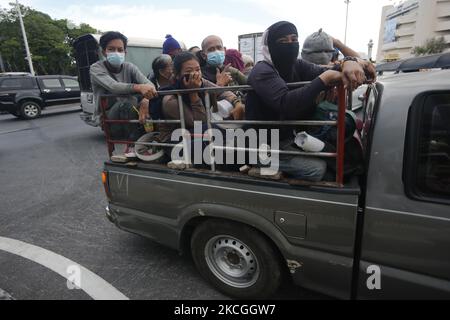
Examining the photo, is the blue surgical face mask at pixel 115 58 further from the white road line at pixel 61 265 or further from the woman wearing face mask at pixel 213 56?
the white road line at pixel 61 265

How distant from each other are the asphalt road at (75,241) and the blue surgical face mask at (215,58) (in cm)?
205

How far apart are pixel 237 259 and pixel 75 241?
77.9 inches

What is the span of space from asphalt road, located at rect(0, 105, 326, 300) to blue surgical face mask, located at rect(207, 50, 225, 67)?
205 cm

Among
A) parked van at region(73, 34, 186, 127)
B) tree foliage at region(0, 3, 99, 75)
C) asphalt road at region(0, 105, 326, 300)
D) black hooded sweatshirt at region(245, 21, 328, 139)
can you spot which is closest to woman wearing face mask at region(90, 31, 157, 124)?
black hooded sweatshirt at region(245, 21, 328, 139)

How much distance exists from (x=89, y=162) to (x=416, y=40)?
67.8 m

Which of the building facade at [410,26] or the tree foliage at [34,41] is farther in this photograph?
the building facade at [410,26]

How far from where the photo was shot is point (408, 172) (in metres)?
1.54

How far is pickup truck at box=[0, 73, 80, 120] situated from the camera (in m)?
12.5

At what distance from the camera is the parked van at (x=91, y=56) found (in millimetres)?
8268

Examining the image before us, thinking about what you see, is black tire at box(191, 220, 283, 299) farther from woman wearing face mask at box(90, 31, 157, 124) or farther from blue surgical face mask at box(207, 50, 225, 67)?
blue surgical face mask at box(207, 50, 225, 67)

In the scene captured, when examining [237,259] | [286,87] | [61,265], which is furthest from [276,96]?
[61,265]

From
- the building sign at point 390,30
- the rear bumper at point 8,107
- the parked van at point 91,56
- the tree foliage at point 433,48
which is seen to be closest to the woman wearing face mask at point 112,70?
the parked van at point 91,56

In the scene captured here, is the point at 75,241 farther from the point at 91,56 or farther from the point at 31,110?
the point at 31,110
